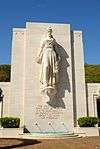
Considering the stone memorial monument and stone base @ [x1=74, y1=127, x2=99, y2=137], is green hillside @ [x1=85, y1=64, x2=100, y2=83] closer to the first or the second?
the stone memorial monument

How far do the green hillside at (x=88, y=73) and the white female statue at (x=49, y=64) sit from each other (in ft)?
38.2

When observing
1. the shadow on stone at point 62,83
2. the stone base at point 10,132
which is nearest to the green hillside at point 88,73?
the shadow on stone at point 62,83

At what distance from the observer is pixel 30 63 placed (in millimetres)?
19250

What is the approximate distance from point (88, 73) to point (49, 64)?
52.4 feet

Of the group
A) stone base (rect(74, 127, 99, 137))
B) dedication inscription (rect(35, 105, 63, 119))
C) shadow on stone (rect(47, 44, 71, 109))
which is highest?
shadow on stone (rect(47, 44, 71, 109))

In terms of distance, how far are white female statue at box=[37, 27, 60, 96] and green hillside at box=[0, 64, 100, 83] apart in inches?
458

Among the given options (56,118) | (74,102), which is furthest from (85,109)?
(56,118)

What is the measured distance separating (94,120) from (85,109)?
1.51 metres

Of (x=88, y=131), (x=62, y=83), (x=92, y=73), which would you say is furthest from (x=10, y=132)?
(x=92, y=73)

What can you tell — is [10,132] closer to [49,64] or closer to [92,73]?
[49,64]

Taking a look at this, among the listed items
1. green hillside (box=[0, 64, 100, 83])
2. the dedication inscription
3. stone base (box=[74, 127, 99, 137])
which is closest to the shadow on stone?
the dedication inscription

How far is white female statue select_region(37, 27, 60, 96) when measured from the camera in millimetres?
18500

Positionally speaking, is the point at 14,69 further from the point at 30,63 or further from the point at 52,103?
the point at 52,103

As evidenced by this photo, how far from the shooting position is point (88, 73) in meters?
34.1
